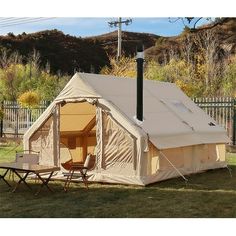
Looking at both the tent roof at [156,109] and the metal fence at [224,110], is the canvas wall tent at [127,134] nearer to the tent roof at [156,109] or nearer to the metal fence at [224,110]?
the tent roof at [156,109]

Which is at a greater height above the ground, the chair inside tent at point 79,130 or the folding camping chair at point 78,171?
the chair inside tent at point 79,130

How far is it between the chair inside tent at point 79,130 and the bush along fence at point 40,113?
4.13m

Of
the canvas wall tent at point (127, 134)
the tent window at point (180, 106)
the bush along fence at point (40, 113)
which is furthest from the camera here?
the bush along fence at point (40, 113)

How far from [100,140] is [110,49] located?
11.2 ft

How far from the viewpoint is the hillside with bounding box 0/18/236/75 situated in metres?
10.3

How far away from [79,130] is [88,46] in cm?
160

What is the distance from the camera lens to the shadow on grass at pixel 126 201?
22.2 feet

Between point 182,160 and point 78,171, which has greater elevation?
point 182,160

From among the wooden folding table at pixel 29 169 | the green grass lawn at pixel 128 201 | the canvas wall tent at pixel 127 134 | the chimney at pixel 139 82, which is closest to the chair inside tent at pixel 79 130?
the canvas wall tent at pixel 127 134

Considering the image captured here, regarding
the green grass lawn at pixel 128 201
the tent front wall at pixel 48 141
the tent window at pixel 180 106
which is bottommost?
the green grass lawn at pixel 128 201

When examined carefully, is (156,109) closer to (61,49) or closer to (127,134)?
(127,134)

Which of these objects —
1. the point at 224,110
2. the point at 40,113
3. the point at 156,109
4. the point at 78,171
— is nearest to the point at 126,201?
the point at 78,171

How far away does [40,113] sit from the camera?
1485 cm

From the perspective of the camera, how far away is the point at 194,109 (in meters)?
10.8
